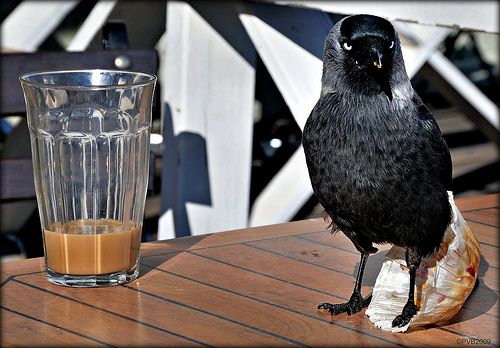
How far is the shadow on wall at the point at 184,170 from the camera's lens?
3.09m

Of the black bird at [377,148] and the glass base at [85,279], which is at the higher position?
the black bird at [377,148]

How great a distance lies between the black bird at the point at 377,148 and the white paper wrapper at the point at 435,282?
28 mm

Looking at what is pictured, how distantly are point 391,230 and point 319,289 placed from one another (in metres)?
Answer: 0.27

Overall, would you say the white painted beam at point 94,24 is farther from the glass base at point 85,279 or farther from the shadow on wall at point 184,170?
the glass base at point 85,279

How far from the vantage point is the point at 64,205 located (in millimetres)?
1747

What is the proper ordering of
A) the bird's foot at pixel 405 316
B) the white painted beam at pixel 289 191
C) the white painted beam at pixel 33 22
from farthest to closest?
the white painted beam at pixel 33 22, the white painted beam at pixel 289 191, the bird's foot at pixel 405 316

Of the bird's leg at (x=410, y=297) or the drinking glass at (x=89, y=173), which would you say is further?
the drinking glass at (x=89, y=173)

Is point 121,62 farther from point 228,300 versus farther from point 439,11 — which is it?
point 228,300

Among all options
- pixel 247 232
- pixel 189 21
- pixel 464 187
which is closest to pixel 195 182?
pixel 189 21

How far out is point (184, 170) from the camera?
10.1 feet

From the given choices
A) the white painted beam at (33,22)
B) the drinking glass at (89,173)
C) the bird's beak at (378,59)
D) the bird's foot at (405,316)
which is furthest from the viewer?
the white painted beam at (33,22)

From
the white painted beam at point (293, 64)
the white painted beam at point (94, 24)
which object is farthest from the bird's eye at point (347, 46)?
the white painted beam at point (94, 24)

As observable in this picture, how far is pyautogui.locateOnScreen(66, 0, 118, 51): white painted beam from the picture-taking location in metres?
3.35

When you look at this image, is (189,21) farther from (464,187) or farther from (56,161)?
(464,187)
